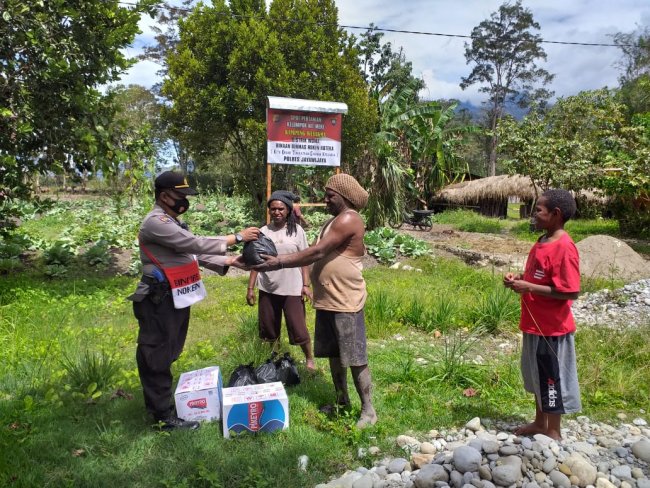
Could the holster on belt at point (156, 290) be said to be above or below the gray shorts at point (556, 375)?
above

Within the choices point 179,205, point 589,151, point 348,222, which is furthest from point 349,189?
point 589,151

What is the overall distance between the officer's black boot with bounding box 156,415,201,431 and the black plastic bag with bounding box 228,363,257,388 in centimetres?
46

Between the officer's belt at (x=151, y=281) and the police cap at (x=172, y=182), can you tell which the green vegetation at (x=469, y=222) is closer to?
the police cap at (x=172, y=182)

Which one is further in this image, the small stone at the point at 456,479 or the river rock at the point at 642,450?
the river rock at the point at 642,450

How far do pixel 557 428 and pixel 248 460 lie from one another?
2220 millimetres

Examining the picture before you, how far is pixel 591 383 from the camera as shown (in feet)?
14.6

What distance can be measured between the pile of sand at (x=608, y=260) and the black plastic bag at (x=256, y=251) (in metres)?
7.99

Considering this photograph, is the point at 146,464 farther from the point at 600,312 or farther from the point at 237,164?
the point at 237,164

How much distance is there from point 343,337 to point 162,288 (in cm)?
140

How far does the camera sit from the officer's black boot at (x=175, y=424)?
11.7ft

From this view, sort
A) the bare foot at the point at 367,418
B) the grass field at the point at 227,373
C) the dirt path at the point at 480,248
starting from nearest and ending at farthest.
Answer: the grass field at the point at 227,373 → the bare foot at the point at 367,418 → the dirt path at the point at 480,248

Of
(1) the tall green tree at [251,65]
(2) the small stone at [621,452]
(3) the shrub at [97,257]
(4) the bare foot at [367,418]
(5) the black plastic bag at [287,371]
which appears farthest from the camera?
(1) the tall green tree at [251,65]

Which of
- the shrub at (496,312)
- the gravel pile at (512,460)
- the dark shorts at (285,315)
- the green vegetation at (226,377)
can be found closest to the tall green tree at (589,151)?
the green vegetation at (226,377)

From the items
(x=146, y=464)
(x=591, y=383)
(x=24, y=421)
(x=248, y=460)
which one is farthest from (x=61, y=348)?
(x=591, y=383)
